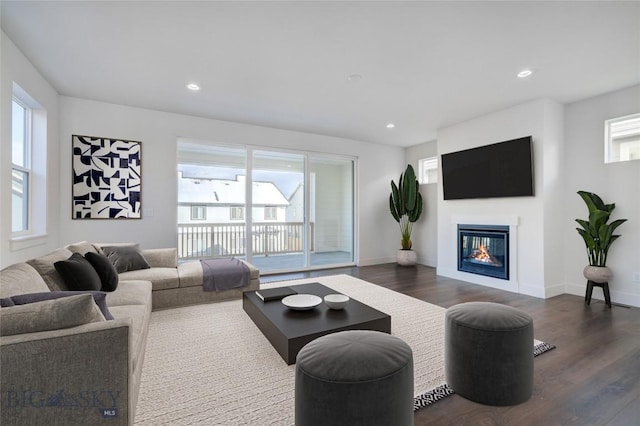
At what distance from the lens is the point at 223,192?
5.12m

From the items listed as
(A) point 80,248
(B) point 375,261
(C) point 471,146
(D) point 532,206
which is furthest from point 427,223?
(A) point 80,248

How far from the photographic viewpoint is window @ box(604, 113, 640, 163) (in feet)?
11.7

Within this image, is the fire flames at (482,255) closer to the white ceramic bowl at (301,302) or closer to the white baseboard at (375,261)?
the white baseboard at (375,261)

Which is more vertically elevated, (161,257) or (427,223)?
(427,223)

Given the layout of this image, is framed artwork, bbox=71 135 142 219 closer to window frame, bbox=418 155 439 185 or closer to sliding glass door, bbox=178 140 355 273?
sliding glass door, bbox=178 140 355 273

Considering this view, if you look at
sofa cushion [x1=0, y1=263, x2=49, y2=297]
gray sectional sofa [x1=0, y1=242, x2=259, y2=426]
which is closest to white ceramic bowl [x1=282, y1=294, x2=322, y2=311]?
gray sectional sofa [x1=0, y1=242, x2=259, y2=426]

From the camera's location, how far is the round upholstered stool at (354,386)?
3.66 ft

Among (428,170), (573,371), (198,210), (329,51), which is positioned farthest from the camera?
(428,170)

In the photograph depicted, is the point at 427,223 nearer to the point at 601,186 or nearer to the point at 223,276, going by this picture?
the point at 601,186

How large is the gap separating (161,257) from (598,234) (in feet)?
18.3

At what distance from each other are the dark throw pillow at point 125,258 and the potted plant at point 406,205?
4.72 metres

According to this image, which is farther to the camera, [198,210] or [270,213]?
[270,213]

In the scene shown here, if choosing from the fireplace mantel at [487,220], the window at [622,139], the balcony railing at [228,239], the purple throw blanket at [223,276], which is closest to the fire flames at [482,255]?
the fireplace mantel at [487,220]

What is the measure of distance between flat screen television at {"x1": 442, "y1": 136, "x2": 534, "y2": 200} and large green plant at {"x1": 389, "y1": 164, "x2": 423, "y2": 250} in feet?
3.09
